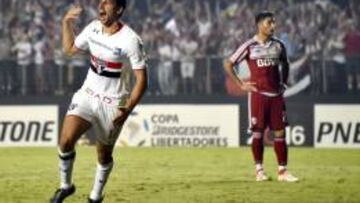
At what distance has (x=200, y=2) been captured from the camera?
29797mm

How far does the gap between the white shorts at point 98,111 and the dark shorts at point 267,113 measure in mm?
5382

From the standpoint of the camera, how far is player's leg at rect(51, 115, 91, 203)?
1153 centimetres

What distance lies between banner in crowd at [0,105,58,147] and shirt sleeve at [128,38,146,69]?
14.5 metres

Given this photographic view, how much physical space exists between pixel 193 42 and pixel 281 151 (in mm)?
12158

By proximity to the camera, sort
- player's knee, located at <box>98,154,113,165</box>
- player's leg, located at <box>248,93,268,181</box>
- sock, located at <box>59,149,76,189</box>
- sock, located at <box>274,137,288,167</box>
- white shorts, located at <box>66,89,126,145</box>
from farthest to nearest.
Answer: player's leg, located at <box>248,93,268,181</box> < sock, located at <box>274,137,288,167</box> < player's knee, located at <box>98,154,113,165</box> < sock, located at <box>59,149,76,189</box> < white shorts, located at <box>66,89,126,145</box>

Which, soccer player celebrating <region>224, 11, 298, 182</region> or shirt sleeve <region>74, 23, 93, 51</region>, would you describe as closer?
shirt sleeve <region>74, 23, 93, 51</region>

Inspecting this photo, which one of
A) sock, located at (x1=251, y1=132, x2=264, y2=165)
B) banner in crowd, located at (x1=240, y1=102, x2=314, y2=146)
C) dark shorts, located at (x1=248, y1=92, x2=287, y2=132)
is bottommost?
banner in crowd, located at (x1=240, y1=102, x2=314, y2=146)

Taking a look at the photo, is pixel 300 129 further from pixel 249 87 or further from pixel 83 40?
pixel 83 40

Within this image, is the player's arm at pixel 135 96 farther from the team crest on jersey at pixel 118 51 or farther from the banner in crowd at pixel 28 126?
the banner in crowd at pixel 28 126

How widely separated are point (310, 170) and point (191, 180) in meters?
3.13

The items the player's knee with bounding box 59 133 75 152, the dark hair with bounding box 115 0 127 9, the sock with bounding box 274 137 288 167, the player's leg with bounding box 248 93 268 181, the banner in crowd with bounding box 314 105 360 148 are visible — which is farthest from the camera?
the banner in crowd with bounding box 314 105 360 148

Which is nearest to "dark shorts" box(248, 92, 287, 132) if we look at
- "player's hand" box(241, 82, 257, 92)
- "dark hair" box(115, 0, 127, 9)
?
"player's hand" box(241, 82, 257, 92)

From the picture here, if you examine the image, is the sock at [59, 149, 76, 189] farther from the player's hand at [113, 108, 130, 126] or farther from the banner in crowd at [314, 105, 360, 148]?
the banner in crowd at [314, 105, 360, 148]

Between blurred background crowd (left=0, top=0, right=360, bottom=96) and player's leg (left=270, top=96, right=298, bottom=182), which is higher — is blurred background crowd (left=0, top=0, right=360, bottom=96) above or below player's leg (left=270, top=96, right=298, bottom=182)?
below
